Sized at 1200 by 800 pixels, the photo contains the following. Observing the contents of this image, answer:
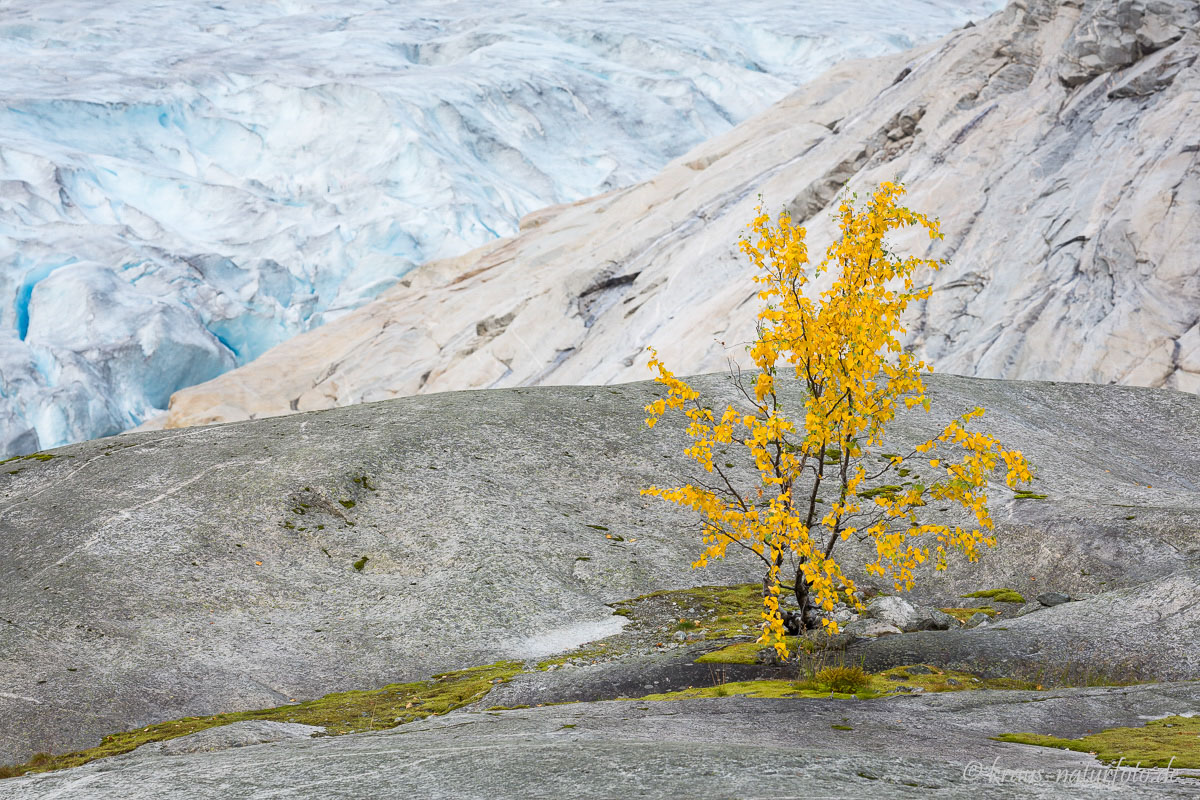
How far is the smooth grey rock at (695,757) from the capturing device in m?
11.4

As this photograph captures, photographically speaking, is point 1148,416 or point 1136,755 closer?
point 1136,755

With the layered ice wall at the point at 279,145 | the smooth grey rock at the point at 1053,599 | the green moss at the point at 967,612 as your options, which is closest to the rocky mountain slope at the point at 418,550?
the smooth grey rock at the point at 1053,599

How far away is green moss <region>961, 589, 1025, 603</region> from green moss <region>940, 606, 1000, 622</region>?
91cm

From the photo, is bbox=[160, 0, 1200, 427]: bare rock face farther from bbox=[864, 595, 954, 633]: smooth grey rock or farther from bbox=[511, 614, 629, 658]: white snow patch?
bbox=[864, 595, 954, 633]: smooth grey rock

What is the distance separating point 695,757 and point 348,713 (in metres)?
9.83

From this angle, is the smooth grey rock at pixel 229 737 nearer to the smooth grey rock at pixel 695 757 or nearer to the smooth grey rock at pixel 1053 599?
the smooth grey rock at pixel 695 757

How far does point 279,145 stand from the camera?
10656cm

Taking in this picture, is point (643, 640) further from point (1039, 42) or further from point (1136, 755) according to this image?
point (1039, 42)

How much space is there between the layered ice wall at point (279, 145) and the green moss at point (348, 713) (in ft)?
179

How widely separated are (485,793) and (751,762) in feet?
10.7

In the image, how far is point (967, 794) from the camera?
36.1 feet

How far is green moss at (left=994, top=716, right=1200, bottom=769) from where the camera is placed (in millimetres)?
11961

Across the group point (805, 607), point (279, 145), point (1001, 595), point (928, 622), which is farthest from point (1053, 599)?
point (279, 145)

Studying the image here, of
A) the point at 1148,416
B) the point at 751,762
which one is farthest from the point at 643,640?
the point at 1148,416
